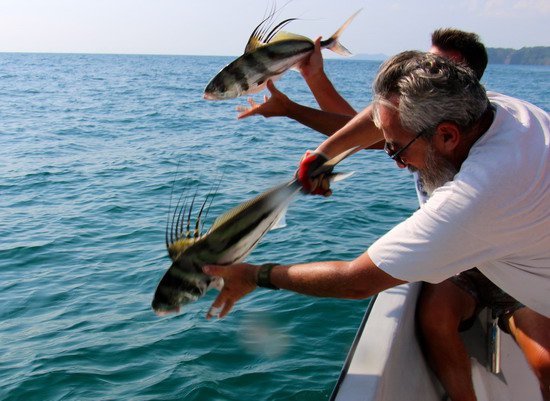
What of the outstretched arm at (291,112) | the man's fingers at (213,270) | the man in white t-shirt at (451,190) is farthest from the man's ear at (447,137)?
the outstretched arm at (291,112)

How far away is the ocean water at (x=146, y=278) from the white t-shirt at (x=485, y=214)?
0.90m

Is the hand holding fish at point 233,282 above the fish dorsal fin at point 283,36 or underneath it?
underneath

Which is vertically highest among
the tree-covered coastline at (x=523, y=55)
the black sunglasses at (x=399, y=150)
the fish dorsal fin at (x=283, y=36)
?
the fish dorsal fin at (x=283, y=36)

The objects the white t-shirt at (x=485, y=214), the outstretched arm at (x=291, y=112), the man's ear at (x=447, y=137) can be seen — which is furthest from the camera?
the outstretched arm at (x=291, y=112)

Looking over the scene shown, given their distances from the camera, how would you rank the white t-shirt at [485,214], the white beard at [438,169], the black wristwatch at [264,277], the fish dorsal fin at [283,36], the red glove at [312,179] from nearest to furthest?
the white t-shirt at [485,214] → the white beard at [438,169] → the black wristwatch at [264,277] → the red glove at [312,179] → the fish dorsal fin at [283,36]

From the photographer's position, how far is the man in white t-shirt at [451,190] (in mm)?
2252

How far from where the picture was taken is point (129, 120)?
2306cm

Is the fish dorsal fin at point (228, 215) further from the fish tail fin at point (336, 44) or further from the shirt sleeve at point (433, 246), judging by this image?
the fish tail fin at point (336, 44)

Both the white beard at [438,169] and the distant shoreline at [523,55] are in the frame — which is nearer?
the white beard at [438,169]

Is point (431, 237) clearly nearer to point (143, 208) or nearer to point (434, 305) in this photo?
point (434, 305)

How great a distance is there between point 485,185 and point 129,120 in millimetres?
21974

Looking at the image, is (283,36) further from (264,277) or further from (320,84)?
(264,277)

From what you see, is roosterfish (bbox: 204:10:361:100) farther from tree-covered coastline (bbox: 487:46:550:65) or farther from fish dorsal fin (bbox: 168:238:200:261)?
tree-covered coastline (bbox: 487:46:550:65)

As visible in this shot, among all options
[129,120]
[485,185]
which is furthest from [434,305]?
[129,120]
